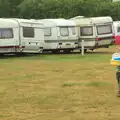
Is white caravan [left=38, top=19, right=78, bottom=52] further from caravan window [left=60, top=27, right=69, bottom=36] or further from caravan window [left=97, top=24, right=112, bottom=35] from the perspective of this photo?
caravan window [left=97, top=24, right=112, bottom=35]

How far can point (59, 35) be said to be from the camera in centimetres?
2886

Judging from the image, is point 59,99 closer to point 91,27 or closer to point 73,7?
point 91,27

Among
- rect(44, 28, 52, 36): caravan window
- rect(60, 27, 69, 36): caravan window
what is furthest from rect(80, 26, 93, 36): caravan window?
rect(44, 28, 52, 36): caravan window

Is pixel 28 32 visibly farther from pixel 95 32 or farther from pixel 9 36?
pixel 95 32

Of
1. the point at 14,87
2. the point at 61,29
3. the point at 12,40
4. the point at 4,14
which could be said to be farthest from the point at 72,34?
the point at 4,14

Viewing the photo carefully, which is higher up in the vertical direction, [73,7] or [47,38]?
[73,7]

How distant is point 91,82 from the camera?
14062mm

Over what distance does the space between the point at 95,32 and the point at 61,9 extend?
83.1ft

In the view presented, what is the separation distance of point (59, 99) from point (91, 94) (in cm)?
120

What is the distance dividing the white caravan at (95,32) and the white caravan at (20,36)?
3.95 metres

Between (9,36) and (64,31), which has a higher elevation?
(64,31)

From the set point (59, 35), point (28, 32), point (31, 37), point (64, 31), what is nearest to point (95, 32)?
point (64, 31)

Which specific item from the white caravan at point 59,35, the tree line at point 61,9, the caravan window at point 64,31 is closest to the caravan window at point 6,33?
the white caravan at point 59,35

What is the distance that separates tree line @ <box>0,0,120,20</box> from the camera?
53.7 metres
